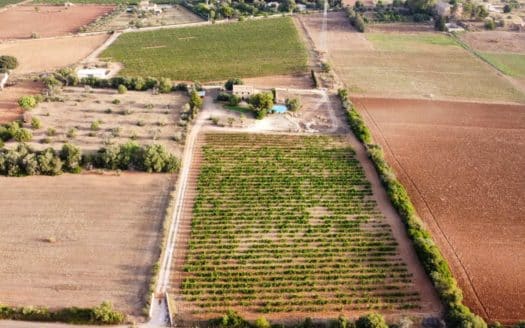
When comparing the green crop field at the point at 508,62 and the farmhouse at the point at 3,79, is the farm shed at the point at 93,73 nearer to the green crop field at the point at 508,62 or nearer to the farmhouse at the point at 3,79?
the farmhouse at the point at 3,79

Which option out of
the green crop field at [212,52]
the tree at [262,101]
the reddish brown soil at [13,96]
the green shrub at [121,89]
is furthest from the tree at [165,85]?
the reddish brown soil at [13,96]

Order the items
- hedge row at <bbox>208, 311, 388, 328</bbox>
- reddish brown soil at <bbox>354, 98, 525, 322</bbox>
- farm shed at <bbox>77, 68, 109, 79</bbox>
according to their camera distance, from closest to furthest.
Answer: hedge row at <bbox>208, 311, 388, 328</bbox>
reddish brown soil at <bbox>354, 98, 525, 322</bbox>
farm shed at <bbox>77, 68, 109, 79</bbox>

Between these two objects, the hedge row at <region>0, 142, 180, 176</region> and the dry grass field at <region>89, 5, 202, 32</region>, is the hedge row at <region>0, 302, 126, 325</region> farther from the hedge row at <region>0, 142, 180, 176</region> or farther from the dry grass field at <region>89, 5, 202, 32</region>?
the dry grass field at <region>89, 5, 202, 32</region>

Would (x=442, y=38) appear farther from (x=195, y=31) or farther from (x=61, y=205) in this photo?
(x=61, y=205)

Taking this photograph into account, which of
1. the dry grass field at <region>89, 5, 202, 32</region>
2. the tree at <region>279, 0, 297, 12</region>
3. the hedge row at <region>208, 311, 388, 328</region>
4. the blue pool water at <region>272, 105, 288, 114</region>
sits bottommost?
the hedge row at <region>208, 311, 388, 328</region>

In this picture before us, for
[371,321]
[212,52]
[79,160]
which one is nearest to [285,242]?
[371,321]

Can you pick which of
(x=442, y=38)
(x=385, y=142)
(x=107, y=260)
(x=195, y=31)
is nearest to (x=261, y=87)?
(x=385, y=142)

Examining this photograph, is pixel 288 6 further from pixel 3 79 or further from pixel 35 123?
pixel 35 123

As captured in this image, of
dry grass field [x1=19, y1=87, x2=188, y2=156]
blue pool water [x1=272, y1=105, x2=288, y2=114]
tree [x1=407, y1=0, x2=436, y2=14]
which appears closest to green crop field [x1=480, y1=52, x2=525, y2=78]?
tree [x1=407, y1=0, x2=436, y2=14]
